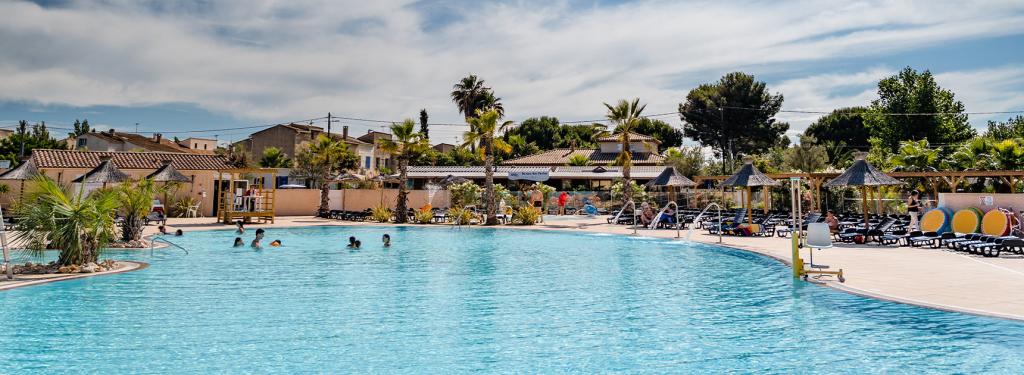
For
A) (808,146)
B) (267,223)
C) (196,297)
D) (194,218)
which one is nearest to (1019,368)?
(196,297)

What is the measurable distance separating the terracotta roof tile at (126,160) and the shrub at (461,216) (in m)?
11.4

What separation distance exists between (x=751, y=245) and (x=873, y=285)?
737 cm

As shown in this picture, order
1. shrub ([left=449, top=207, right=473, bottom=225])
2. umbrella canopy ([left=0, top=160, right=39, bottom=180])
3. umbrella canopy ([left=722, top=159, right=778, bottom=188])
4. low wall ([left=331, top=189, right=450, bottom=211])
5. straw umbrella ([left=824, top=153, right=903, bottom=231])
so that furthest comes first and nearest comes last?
low wall ([left=331, top=189, right=450, bottom=211]) < shrub ([left=449, top=207, right=473, bottom=225]) < umbrella canopy ([left=0, top=160, right=39, bottom=180]) < umbrella canopy ([left=722, top=159, right=778, bottom=188]) < straw umbrella ([left=824, top=153, right=903, bottom=231])

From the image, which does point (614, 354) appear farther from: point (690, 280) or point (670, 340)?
point (690, 280)

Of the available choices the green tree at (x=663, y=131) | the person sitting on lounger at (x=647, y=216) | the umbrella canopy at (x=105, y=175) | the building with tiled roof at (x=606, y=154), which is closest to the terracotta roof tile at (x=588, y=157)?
the building with tiled roof at (x=606, y=154)

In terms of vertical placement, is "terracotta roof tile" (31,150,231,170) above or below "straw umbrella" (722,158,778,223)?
above

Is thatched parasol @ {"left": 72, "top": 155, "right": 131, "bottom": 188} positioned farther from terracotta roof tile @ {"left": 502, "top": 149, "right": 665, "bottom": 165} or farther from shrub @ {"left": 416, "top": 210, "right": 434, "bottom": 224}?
terracotta roof tile @ {"left": 502, "top": 149, "right": 665, "bottom": 165}

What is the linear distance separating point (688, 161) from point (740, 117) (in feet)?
42.2

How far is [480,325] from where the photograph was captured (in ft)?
27.4

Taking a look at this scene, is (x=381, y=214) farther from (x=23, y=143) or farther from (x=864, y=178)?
(x=23, y=143)

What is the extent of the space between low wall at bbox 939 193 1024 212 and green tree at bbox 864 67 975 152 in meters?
33.2

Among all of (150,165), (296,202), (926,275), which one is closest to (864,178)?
(926,275)

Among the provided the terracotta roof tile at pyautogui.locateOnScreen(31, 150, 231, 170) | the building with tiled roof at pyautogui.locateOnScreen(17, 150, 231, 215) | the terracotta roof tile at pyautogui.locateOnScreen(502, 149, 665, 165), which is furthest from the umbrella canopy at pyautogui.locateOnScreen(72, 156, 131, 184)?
the terracotta roof tile at pyautogui.locateOnScreen(502, 149, 665, 165)

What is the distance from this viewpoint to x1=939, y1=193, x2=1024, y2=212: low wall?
1675 centimetres
